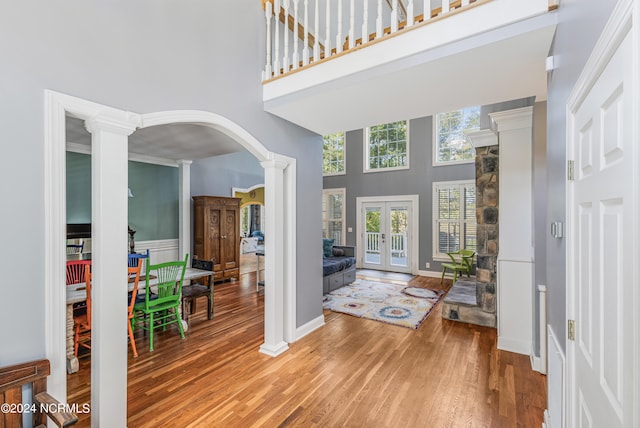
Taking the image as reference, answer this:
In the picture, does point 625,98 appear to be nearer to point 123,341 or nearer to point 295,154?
point 123,341

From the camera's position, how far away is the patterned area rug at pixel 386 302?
4201 millimetres

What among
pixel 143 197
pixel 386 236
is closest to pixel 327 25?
pixel 143 197

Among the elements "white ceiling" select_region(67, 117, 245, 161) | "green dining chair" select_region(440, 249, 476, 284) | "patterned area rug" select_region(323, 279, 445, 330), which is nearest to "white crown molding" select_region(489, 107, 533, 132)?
"patterned area rug" select_region(323, 279, 445, 330)

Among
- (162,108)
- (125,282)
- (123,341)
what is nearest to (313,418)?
(123,341)

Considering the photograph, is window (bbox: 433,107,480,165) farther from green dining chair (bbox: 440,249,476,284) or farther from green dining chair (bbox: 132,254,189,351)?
green dining chair (bbox: 132,254,189,351)

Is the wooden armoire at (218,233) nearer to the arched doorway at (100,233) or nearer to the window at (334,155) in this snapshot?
the window at (334,155)

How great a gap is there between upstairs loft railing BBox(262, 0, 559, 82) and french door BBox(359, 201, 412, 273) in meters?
4.52

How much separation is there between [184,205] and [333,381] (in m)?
4.79

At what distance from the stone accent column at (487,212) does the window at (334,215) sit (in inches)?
199

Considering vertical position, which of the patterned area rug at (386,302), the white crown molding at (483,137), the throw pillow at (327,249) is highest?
the white crown molding at (483,137)

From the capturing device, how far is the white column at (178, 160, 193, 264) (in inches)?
234

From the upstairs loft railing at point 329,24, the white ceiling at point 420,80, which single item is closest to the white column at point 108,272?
the white ceiling at point 420,80

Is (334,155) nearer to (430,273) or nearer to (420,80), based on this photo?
(430,273)

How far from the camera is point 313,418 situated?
2102 mm
